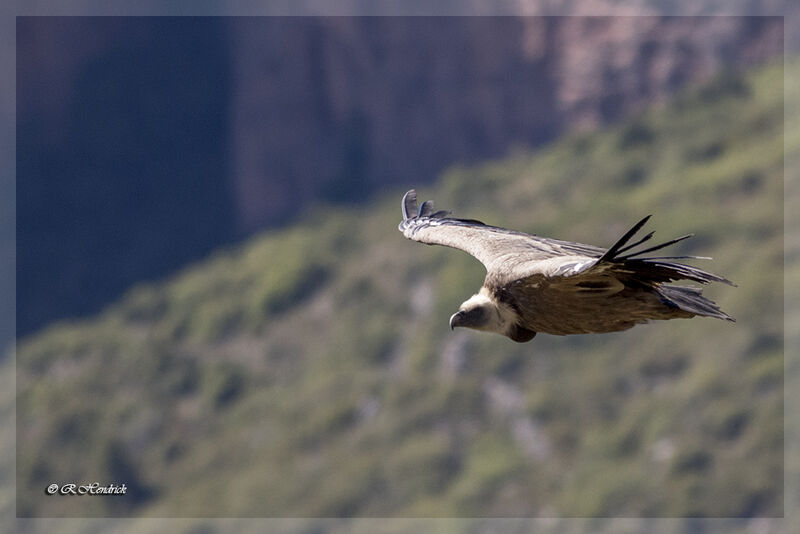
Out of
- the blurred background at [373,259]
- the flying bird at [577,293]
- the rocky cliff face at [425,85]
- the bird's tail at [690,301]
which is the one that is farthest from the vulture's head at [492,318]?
the rocky cliff face at [425,85]

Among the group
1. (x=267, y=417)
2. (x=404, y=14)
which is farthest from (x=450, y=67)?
(x=267, y=417)

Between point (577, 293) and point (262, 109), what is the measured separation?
3054 inches

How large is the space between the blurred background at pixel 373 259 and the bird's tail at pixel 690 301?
40.2 metres

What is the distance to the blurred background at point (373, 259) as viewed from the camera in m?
55.8

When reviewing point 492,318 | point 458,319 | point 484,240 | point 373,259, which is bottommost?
point 492,318

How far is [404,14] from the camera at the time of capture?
83438 millimetres

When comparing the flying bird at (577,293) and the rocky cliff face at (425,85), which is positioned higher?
the rocky cliff face at (425,85)

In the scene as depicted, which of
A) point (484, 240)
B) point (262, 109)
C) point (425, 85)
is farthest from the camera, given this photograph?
point (262, 109)

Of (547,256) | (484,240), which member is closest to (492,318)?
(547,256)

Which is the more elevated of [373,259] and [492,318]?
[373,259]

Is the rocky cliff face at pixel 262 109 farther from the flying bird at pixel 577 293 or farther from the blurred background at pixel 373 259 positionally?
the flying bird at pixel 577 293

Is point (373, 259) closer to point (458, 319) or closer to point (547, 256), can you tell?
point (458, 319)

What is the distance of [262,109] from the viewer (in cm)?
8688

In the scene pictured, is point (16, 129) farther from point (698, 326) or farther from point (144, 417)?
point (698, 326)
